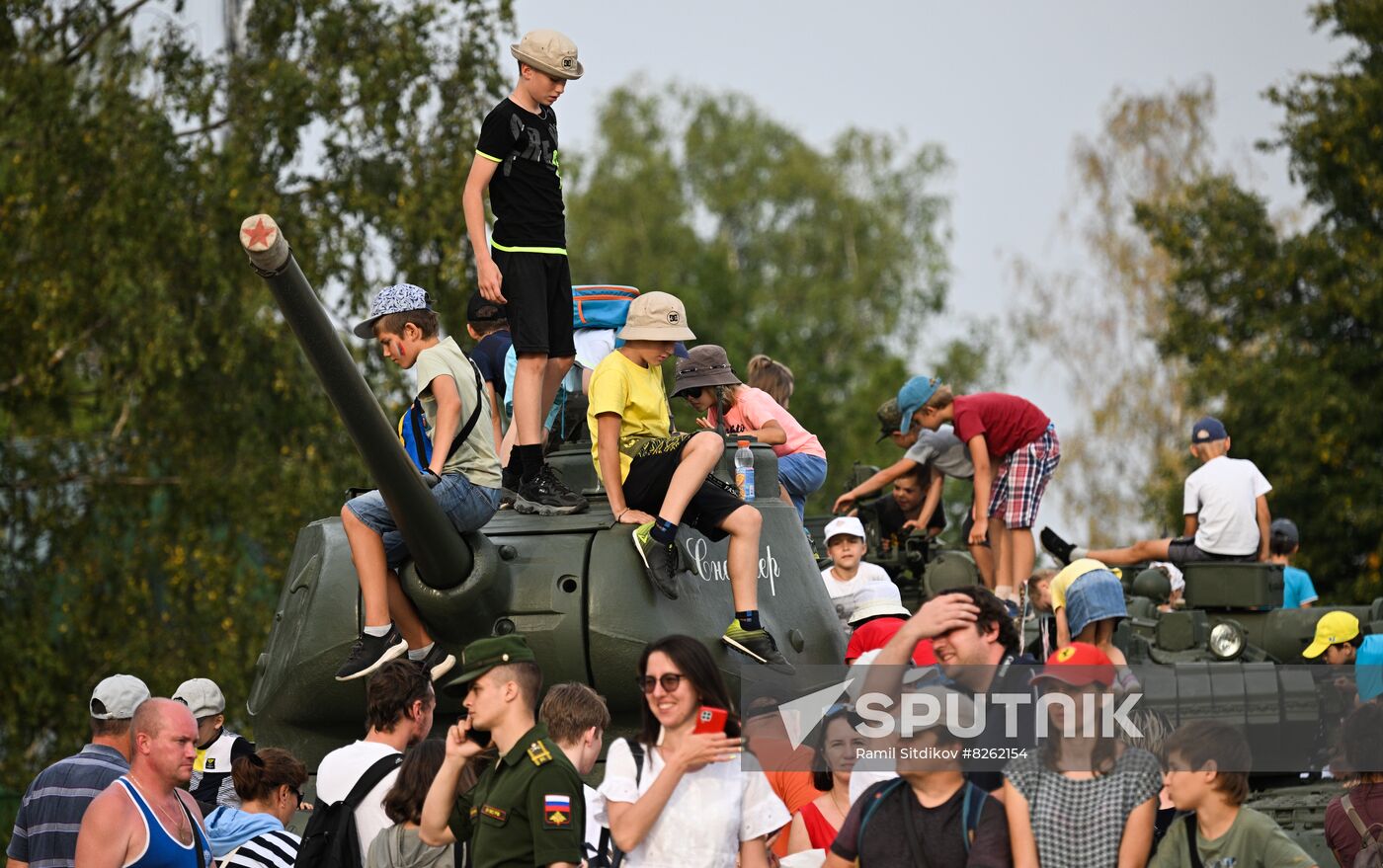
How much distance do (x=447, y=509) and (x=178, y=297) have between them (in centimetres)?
1415

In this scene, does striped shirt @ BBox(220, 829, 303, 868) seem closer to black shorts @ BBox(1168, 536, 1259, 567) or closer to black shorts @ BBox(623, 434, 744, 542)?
black shorts @ BBox(623, 434, 744, 542)

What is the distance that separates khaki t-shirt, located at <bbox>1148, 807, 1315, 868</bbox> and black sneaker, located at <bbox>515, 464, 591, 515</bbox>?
11.1 feet

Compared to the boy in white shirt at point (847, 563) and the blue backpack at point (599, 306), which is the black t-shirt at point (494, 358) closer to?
the blue backpack at point (599, 306)

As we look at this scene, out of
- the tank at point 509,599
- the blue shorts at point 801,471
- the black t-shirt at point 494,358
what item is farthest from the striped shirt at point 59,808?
the blue shorts at point 801,471

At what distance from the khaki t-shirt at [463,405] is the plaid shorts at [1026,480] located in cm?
426

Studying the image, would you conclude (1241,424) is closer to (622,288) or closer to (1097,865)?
(622,288)

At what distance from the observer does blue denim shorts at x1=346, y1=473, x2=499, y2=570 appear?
9242mm

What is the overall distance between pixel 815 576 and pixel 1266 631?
4.50 meters

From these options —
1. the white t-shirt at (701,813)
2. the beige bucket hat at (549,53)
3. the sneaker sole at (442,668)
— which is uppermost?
the beige bucket hat at (549,53)

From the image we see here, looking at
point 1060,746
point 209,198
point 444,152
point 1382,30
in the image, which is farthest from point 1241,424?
point 1060,746

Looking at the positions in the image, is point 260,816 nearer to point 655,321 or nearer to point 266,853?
point 266,853

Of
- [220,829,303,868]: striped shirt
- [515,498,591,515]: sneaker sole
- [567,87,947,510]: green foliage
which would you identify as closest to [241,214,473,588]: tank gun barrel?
[515,498,591,515]: sneaker sole

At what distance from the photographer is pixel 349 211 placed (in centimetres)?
2289

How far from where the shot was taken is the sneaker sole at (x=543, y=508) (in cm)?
971
